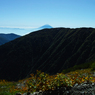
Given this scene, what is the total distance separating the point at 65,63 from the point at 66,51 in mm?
23924

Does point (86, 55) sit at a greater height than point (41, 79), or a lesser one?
lesser


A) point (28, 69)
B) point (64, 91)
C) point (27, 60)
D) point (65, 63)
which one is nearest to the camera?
point (64, 91)

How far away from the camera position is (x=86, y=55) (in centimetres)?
14750

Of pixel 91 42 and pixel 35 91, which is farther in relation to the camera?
pixel 91 42

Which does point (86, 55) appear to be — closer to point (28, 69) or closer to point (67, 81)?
point (28, 69)

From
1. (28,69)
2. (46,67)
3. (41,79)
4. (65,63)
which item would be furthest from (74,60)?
(41,79)

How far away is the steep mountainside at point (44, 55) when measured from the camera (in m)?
147

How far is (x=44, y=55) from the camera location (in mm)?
174875

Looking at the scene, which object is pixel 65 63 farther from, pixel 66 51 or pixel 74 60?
pixel 66 51

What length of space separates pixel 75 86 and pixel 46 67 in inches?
5757

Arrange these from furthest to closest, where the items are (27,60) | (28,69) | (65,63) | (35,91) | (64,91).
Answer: (27,60) → (28,69) → (65,63) → (35,91) → (64,91)

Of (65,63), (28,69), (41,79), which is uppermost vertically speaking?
(41,79)

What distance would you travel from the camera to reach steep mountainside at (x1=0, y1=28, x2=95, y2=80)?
5782 inches

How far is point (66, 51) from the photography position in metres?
165
